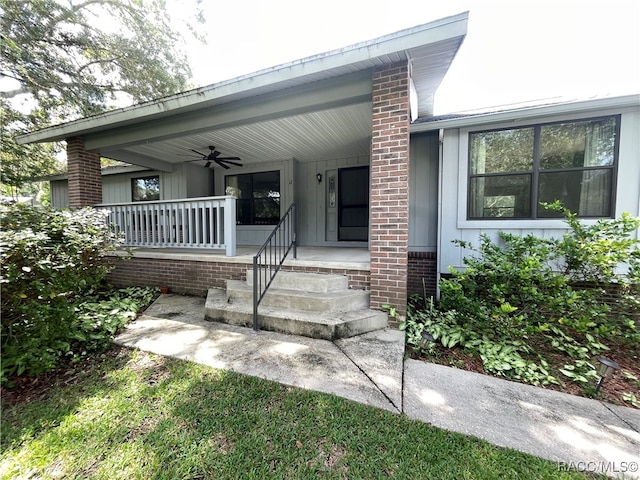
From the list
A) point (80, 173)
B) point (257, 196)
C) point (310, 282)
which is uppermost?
point (80, 173)

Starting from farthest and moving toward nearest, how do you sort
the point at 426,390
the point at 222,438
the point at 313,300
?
the point at 313,300 → the point at 426,390 → the point at 222,438

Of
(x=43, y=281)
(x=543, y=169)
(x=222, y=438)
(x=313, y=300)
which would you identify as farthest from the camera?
(x=543, y=169)

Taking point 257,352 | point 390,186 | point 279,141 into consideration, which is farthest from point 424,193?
point 257,352

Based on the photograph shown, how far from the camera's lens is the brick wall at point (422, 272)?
5254mm

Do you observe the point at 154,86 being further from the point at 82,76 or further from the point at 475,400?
the point at 475,400

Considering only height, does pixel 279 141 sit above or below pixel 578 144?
above

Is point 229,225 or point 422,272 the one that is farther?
point 422,272

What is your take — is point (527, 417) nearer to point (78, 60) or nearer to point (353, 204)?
point (353, 204)

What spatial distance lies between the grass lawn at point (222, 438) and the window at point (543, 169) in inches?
157

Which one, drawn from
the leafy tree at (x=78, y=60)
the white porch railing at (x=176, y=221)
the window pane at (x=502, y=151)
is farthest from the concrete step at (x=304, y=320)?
the leafy tree at (x=78, y=60)

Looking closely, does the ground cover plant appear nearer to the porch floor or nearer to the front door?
the porch floor

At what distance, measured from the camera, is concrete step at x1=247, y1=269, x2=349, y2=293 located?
3803mm

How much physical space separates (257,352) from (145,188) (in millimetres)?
8026

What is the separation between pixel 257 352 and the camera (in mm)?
2861
